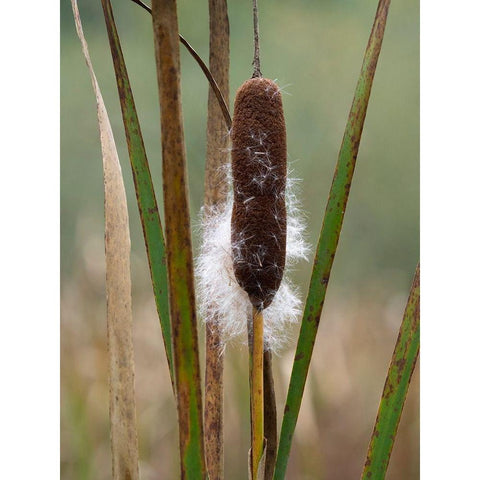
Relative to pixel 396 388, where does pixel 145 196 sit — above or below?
above

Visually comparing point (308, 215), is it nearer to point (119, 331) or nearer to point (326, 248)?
point (326, 248)

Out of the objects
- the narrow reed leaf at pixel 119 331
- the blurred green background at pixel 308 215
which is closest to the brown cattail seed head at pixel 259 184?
the narrow reed leaf at pixel 119 331

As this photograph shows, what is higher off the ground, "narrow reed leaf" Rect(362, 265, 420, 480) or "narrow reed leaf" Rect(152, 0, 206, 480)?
"narrow reed leaf" Rect(152, 0, 206, 480)

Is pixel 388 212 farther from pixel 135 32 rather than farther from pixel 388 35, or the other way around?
pixel 135 32

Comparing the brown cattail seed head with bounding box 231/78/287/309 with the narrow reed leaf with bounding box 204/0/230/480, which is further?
the narrow reed leaf with bounding box 204/0/230/480

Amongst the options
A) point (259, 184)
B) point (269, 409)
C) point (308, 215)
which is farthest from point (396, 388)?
point (308, 215)

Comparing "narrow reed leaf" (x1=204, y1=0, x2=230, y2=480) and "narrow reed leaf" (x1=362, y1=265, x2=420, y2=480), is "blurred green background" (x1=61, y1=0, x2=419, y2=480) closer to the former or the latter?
"narrow reed leaf" (x1=204, y1=0, x2=230, y2=480)

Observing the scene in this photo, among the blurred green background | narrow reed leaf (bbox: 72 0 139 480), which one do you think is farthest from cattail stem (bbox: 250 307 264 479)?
the blurred green background
